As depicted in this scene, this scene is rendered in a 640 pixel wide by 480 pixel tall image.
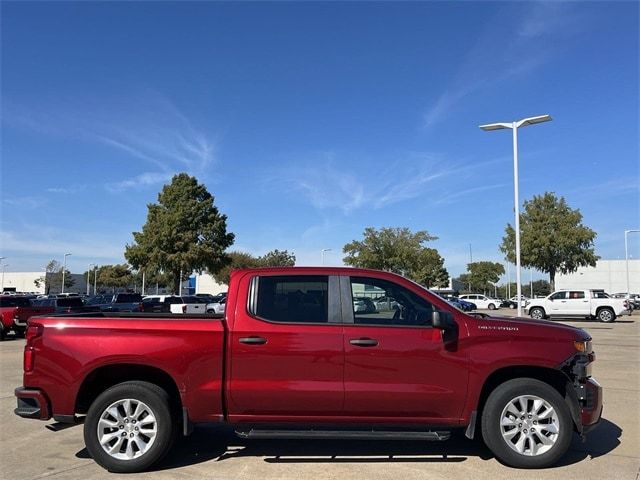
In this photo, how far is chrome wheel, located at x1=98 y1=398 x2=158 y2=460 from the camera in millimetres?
5191

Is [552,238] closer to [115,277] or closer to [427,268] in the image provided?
[427,268]

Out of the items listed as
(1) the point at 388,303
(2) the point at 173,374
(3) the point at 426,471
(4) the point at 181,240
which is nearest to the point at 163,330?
(2) the point at 173,374

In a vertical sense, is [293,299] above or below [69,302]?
above

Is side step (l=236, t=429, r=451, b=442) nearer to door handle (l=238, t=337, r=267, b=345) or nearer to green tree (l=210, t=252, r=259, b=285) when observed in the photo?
door handle (l=238, t=337, r=267, b=345)

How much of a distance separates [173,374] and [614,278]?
3877 inches

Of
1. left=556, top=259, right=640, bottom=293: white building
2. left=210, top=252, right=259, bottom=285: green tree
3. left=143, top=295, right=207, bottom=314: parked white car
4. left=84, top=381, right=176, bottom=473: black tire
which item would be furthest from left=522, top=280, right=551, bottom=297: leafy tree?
left=84, top=381, right=176, bottom=473: black tire

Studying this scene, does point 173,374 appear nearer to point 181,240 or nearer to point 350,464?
point 350,464

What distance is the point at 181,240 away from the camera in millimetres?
43844

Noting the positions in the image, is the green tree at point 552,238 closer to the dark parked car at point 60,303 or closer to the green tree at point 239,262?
the dark parked car at point 60,303

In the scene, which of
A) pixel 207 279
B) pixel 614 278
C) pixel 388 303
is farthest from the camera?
pixel 207 279

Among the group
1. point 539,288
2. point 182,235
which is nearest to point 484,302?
point 182,235

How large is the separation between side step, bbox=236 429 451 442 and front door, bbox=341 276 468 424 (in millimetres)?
142

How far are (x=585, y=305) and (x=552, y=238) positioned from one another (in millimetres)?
15780

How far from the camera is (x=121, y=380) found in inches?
216
